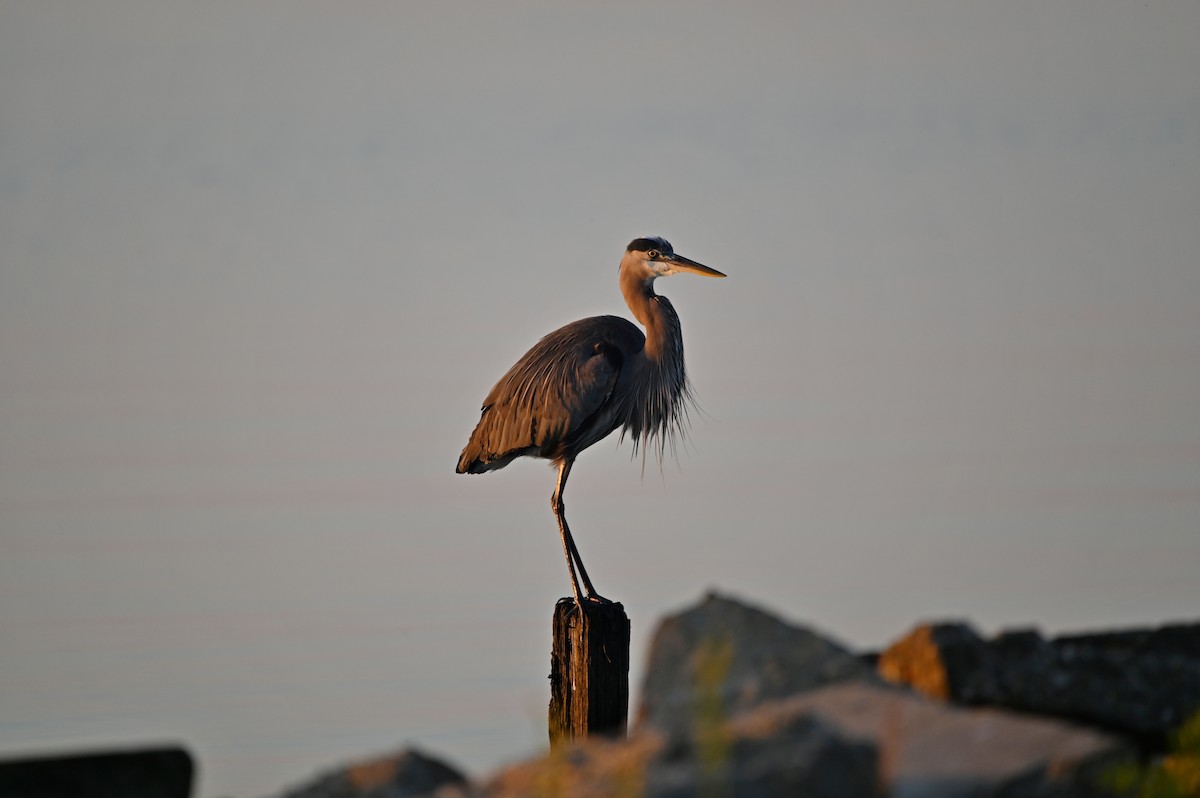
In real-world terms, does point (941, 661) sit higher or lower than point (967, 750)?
higher

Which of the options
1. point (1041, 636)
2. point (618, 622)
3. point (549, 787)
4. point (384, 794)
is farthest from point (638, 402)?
point (549, 787)

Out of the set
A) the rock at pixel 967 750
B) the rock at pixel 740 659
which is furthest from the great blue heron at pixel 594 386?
the rock at pixel 967 750

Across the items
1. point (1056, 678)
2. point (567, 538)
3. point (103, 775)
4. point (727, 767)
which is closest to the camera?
point (727, 767)

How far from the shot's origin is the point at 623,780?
3.73m

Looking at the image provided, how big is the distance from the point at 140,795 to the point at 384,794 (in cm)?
81

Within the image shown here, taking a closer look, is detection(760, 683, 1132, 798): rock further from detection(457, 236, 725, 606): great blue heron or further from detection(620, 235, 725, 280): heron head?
detection(620, 235, 725, 280): heron head

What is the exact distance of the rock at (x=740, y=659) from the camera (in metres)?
5.21

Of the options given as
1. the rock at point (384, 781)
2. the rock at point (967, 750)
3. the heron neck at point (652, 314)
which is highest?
the heron neck at point (652, 314)

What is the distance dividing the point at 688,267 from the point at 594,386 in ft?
4.07

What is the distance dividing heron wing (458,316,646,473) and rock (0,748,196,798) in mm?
5572

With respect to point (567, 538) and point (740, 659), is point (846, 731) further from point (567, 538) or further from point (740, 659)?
point (567, 538)

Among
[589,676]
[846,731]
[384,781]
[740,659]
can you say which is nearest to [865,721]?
[846,731]

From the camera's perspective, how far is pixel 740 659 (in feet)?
18.1

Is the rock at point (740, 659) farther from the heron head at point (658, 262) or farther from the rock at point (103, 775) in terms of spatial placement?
the heron head at point (658, 262)
